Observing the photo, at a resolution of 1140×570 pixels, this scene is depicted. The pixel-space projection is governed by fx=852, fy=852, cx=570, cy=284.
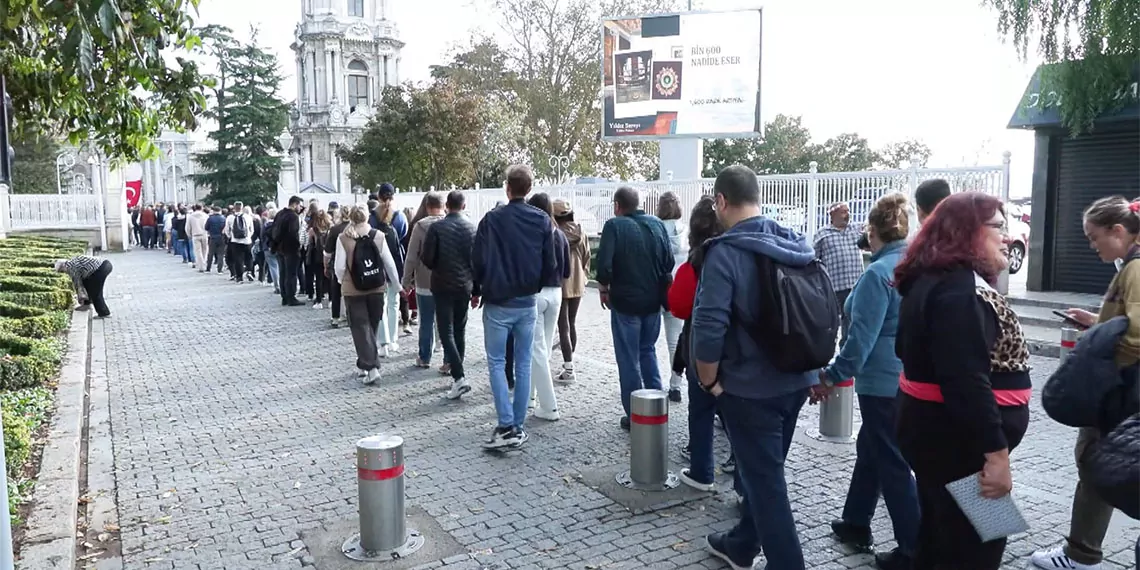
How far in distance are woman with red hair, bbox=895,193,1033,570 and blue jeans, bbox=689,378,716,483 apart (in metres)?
2.07

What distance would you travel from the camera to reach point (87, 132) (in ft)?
20.4

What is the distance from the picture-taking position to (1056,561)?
13.1 ft

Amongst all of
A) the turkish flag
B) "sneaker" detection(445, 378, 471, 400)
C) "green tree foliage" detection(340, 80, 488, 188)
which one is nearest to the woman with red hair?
"sneaker" detection(445, 378, 471, 400)

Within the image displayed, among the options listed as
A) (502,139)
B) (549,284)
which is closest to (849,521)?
(549,284)

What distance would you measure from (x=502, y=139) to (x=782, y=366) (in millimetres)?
34407

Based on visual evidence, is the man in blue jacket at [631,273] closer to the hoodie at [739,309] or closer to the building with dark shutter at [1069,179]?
the hoodie at [739,309]

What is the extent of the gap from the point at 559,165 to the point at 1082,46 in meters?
25.5

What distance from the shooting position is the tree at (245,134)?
180 feet

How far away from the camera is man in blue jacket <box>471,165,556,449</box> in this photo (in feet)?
19.7

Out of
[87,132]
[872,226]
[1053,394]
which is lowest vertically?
[1053,394]

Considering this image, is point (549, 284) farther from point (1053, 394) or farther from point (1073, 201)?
point (1073, 201)

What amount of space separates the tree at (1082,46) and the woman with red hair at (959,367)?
37.7 feet

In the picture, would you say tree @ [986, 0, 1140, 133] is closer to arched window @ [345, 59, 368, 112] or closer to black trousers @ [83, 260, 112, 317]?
black trousers @ [83, 260, 112, 317]

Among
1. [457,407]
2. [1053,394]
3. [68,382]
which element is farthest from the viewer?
[68,382]
